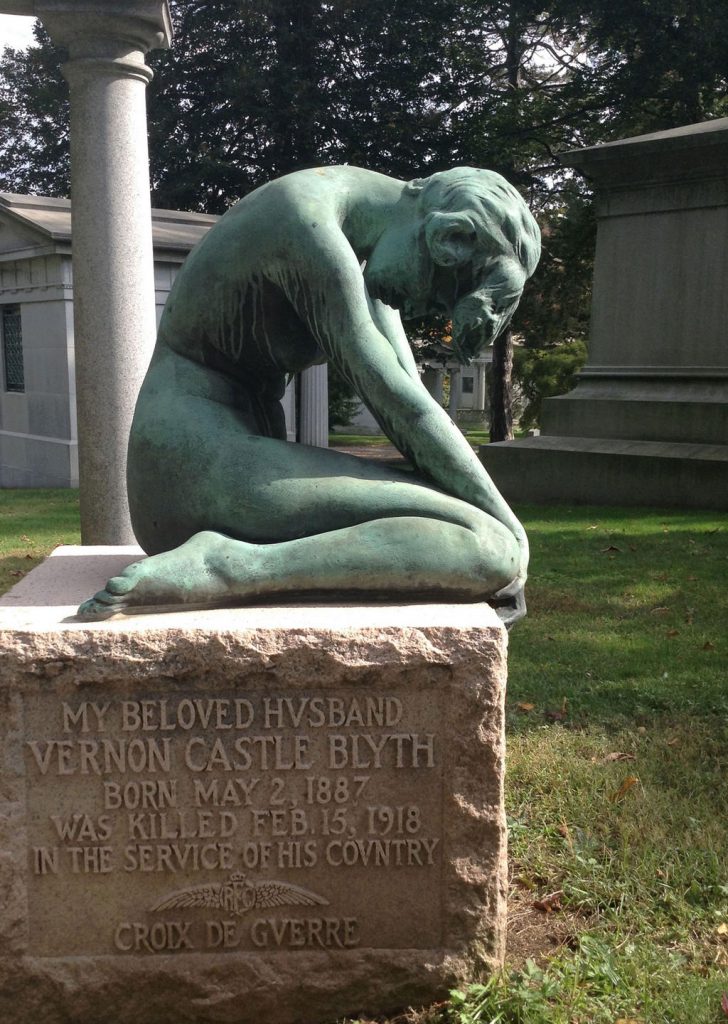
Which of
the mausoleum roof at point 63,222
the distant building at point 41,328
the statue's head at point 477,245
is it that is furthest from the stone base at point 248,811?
the distant building at point 41,328

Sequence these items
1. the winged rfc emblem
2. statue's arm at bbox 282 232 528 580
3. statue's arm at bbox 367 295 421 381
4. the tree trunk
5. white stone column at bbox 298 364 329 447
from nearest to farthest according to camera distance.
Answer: the winged rfc emblem → statue's arm at bbox 282 232 528 580 → statue's arm at bbox 367 295 421 381 → white stone column at bbox 298 364 329 447 → the tree trunk

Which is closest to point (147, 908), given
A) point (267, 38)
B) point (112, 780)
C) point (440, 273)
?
point (112, 780)

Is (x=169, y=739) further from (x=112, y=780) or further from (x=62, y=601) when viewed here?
(x=62, y=601)

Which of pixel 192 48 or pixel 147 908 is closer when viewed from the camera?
pixel 147 908

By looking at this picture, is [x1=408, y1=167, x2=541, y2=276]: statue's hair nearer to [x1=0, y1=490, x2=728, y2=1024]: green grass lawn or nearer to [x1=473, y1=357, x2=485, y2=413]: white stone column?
[x1=0, y1=490, x2=728, y2=1024]: green grass lawn

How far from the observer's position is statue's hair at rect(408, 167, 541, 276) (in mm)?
2807

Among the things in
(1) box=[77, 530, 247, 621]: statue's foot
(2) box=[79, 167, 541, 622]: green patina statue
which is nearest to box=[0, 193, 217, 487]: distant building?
(2) box=[79, 167, 541, 622]: green patina statue

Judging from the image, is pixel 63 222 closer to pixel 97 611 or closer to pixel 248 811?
pixel 97 611

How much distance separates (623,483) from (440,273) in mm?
7026

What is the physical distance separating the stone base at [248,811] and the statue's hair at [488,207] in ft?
3.35

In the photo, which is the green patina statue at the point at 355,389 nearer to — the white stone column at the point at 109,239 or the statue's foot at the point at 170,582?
the statue's foot at the point at 170,582

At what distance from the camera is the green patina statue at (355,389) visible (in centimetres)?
270

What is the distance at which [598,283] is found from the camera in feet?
34.4

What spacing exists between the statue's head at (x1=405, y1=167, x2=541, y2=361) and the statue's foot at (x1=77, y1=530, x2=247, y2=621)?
94cm
